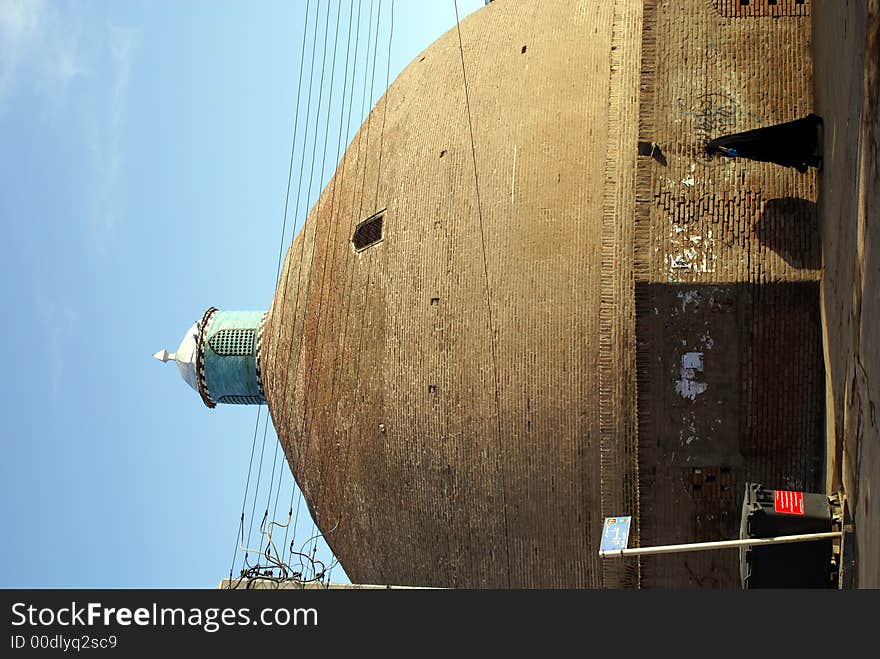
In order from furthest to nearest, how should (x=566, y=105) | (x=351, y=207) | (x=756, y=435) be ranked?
(x=351, y=207) → (x=566, y=105) → (x=756, y=435)

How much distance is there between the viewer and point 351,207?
31.9ft

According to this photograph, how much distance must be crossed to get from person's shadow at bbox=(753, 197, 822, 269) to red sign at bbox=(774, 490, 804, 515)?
1.61m

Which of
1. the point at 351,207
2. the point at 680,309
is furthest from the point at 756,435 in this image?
the point at 351,207

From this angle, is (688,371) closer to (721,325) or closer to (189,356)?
(721,325)

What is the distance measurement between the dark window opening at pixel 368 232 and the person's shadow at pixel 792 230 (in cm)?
294

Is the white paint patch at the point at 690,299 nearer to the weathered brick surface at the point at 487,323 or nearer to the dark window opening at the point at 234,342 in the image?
the weathered brick surface at the point at 487,323

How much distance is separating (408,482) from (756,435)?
2.66 meters

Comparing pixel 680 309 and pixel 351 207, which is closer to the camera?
pixel 680 309

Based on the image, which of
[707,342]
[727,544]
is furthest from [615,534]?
[707,342]

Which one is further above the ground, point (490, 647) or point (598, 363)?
point (598, 363)

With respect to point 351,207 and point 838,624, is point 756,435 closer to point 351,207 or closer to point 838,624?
point 838,624

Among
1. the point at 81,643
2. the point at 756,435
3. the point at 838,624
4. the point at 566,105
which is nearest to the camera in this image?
the point at 838,624

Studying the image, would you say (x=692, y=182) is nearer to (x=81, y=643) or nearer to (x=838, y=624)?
(x=838, y=624)

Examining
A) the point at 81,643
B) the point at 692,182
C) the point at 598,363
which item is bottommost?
the point at 81,643
